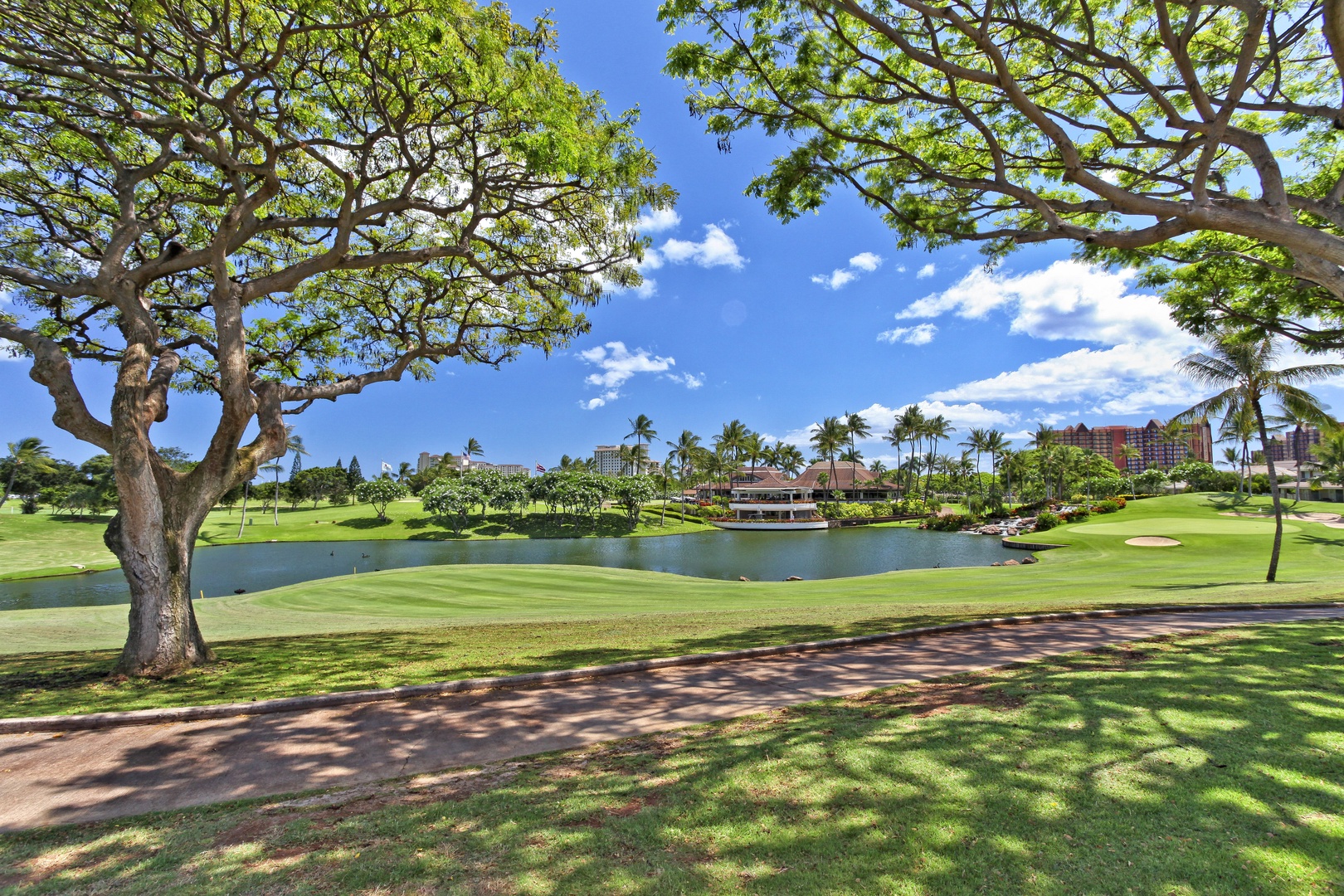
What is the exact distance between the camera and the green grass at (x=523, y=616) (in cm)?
690

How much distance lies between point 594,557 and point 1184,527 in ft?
129

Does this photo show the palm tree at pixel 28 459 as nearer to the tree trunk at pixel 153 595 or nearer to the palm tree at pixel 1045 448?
the tree trunk at pixel 153 595

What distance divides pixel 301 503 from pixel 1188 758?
121m

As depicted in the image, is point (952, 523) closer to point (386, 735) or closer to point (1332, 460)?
point (1332, 460)

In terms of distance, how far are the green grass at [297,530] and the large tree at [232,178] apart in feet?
142

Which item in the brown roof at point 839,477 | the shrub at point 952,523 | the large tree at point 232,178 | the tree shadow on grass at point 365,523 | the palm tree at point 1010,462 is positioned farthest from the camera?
the brown roof at point 839,477

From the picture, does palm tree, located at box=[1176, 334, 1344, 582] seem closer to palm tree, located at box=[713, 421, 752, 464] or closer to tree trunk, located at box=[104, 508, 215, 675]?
tree trunk, located at box=[104, 508, 215, 675]

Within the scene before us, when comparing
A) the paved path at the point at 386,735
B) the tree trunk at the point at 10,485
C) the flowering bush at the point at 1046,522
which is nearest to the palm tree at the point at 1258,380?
the paved path at the point at 386,735

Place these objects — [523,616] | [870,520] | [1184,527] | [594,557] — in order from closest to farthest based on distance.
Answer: [523,616], [1184,527], [594,557], [870,520]

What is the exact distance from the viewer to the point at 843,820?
10.0ft

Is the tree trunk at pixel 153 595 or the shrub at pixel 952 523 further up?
the tree trunk at pixel 153 595

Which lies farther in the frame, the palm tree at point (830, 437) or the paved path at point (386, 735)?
the palm tree at point (830, 437)

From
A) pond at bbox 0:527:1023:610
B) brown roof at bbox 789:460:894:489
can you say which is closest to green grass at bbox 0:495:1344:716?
pond at bbox 0:527:1023:610

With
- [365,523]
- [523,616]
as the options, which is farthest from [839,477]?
[523,616]
